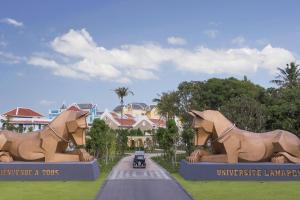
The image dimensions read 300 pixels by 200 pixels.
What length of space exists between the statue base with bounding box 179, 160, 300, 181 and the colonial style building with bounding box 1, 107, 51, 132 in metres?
45.9

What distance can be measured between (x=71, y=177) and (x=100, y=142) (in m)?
20.4

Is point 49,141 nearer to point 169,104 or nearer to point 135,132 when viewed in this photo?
point 169,104

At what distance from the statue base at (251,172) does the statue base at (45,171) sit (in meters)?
6.31

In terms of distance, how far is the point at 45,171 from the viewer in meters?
24.3

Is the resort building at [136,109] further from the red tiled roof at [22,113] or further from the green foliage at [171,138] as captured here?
the green foliage at [171,138]

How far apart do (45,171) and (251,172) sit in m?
11.3

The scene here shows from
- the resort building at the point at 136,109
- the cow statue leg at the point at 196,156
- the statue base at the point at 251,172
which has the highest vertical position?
the resort building at the point at 136,109

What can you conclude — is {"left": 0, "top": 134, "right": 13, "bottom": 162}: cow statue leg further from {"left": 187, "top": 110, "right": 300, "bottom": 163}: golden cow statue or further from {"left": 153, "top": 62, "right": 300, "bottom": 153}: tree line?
{"left": 153, "top": 62, "right": 300, "bottom": 153}: tree line

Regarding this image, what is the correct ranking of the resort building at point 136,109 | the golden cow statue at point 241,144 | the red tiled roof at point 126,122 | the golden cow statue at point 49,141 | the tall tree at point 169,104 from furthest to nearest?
the resort building at point 136,109, the red tiled roof at point 126,122, the tall tree at point 169,104, the golden cow statue at point 49,141, the golden cow statue at point 241,144

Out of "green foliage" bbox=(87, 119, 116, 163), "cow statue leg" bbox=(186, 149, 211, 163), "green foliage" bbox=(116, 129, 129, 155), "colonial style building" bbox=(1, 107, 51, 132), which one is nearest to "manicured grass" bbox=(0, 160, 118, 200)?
"cow statue leg" bbox=(186, 149, 211, 163)

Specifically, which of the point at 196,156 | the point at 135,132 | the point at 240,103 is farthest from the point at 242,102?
the point at 135,132

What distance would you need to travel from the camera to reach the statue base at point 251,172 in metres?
24.1

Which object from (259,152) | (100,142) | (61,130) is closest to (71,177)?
(61,130)

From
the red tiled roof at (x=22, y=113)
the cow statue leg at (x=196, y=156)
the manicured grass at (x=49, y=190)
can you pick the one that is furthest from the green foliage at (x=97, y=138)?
the red tiled roof at (x=22, y=113)
